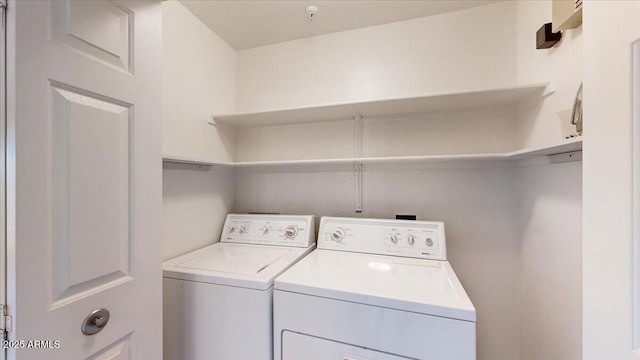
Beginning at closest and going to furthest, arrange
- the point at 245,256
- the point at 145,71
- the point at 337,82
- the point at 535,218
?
the point at 145,71 < the point at 535,218 < the point at 245,256 < the point at 337,82

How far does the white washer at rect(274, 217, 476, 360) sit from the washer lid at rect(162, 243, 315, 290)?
10 cm

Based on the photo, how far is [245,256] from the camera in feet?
4.84

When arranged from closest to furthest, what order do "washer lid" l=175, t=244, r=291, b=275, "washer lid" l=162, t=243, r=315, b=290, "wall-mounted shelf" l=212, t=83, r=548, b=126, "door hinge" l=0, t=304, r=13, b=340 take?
"door hinge" l=0, t=304, r=13, b=340 → "washer lid" l=162, t=243, r=315, b=290 → "washer lid" l=175, t=244, r=291, b=275 → "wall-mounted shelf" l=212, t=83, r=548, b=126

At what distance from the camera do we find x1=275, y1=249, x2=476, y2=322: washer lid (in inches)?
35.5

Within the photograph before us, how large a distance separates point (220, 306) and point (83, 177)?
75cm

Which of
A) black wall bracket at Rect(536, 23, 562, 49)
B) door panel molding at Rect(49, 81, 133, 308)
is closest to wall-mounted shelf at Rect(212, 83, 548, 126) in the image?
black wall bracket at Rect(536, 23, 562, 49)

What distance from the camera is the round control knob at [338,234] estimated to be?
1.64m

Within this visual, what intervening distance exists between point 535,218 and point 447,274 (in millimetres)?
621

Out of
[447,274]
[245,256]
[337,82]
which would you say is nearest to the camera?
[447,274]

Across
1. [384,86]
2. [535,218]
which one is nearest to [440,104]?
[384,86]

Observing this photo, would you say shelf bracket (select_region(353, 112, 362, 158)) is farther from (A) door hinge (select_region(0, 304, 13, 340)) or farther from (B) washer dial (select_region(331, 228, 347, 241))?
(A) door hinge (select_region(0, 304, 13, 340))

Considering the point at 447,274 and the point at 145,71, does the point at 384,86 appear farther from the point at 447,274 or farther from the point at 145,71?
the point at 145,71

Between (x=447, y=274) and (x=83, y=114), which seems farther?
(x=447, y=274)

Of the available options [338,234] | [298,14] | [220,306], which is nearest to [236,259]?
[220,306]
